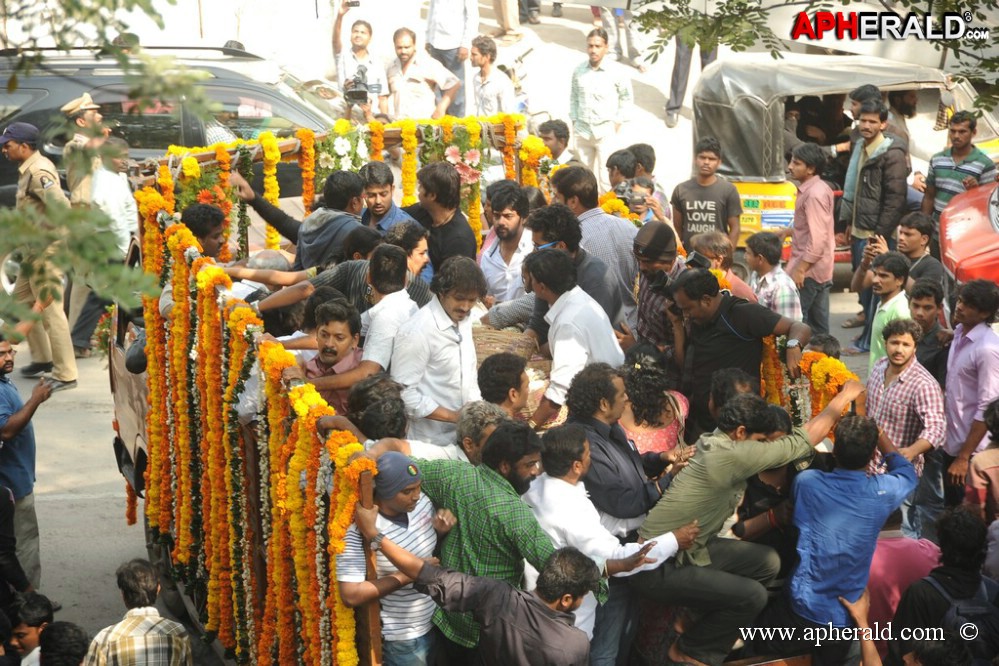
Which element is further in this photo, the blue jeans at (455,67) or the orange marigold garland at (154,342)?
the blue jeans at (455,67)

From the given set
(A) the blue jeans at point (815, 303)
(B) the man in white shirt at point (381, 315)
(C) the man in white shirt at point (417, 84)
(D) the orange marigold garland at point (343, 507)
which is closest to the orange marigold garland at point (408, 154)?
(A) the blue jeans at point (815, 303)

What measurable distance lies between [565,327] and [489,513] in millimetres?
1738

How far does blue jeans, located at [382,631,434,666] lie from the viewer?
552cm

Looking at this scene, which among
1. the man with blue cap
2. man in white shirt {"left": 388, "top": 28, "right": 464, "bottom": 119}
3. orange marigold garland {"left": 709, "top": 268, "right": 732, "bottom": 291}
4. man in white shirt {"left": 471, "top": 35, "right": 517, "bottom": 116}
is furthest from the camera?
man in white shirt {"left": 388, "top": 28, "right": 464, "bottom": 119}

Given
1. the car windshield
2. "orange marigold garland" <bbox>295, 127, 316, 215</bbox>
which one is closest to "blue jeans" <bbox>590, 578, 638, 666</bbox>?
"orange marigold garland" <bbox>295, 127, 316, 215</bbox>

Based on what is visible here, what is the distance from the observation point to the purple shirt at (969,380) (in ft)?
24.3

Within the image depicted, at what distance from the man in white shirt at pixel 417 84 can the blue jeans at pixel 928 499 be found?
9043 millimetres

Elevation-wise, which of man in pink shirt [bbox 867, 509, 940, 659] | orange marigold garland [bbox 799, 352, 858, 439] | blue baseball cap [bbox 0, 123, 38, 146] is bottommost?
man in pink shirt [bbox 867, 509, 940, 659]

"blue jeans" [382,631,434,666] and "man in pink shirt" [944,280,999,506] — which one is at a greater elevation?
"man in pink shirt" [944,280,999,506]

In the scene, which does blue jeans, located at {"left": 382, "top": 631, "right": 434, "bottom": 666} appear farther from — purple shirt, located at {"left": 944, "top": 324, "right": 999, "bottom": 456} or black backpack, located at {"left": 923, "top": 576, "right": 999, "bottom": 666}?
purple shirt, located at {"left": 944, "top": 324, "right": 999, "bottom": 456}

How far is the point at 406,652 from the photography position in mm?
5539

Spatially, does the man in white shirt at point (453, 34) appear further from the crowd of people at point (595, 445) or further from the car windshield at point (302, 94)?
the crowd of people at point (595, 445)

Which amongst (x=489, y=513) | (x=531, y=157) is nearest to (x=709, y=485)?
(x=489, y=513)

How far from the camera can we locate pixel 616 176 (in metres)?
10.4
